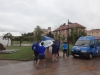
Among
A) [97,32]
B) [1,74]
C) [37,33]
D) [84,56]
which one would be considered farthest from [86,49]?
[97,32]

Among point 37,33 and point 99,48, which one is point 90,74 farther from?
point 37,33

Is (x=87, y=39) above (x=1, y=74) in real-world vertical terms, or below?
above

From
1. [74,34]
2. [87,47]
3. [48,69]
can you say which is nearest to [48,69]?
[48,69]

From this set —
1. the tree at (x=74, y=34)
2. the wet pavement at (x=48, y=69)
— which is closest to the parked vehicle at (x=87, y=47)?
the wet pavement at (x=48, y=69)

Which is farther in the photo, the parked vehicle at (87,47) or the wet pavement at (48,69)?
the parked vehicle at (87,47)

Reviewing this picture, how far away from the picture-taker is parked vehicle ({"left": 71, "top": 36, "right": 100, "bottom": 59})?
14.1 m

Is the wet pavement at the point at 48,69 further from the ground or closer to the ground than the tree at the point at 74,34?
closer to the ground

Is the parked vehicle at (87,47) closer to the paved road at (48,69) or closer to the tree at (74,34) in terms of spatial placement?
the paved road at (48,69)

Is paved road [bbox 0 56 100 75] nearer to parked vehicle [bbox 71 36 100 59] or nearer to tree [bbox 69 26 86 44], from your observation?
parked vehicle [bbox 71 36 100 59]

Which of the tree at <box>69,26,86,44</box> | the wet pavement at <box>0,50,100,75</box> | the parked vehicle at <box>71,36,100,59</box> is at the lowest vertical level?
the wet pavement at <box>0,50,100,75</box>

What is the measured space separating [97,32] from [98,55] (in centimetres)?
9069

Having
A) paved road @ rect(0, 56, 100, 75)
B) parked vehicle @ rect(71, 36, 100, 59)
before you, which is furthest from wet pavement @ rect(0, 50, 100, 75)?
parked vehicle @ rect(71, 36, 100, 59)

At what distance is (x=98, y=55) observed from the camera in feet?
52.6

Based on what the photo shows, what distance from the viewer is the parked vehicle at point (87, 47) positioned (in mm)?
14095
